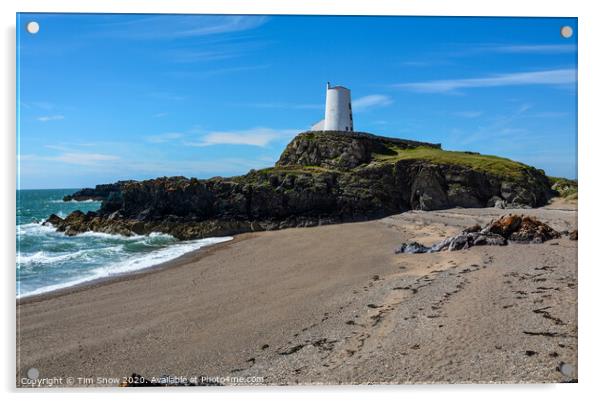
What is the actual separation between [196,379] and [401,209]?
70.9 ft

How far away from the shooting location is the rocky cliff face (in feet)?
75.8

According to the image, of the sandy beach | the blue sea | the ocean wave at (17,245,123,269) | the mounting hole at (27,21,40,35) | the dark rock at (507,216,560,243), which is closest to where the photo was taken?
the sandy beach

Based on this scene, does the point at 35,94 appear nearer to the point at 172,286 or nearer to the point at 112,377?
the point at 112,377

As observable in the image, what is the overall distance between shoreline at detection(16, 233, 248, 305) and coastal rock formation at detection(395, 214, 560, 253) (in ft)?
22.8

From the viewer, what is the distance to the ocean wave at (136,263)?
10.5m

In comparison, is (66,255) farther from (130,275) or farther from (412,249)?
(412,249)

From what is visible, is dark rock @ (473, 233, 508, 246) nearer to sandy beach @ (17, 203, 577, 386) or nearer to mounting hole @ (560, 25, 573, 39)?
sandy beach @ (17, 203, 577, 386)

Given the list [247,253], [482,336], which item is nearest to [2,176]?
[482,336]

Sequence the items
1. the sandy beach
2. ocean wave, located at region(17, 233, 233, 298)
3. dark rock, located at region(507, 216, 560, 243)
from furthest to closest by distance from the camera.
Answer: dark rock, located at region(507, 216, 560, 243) → ocean wave, located at region(17, 233, 233, 298) → the sandy beach

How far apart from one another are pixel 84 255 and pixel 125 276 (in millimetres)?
4709

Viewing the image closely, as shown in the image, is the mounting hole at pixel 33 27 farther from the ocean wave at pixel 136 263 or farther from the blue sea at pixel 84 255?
the ocean wave at pixel 136 263

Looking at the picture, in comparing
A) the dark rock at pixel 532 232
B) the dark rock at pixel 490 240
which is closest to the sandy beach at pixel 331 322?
the dark rock at pixel 490 240

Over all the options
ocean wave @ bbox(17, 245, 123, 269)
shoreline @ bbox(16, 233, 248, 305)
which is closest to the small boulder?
shoreline @ bbox(16, 233, 248, 305)

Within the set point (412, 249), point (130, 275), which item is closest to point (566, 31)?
point (412, 249)
